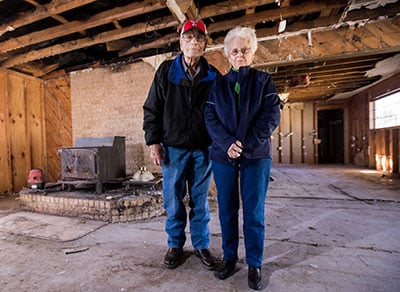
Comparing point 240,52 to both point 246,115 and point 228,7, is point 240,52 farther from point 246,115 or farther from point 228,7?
point 228,7

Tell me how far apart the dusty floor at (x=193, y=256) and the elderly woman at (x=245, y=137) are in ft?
A: 0.97

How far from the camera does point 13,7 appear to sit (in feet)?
9.12

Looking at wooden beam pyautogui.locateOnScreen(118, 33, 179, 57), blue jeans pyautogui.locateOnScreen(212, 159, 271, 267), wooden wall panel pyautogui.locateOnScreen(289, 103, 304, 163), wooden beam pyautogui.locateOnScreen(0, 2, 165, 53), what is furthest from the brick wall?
wooden wall panel pyautogui.locateOnScreen(289, 103, 304, 163)

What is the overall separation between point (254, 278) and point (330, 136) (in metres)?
9.67

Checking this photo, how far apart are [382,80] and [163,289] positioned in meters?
7.15

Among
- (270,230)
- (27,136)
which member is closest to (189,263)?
(270,230)

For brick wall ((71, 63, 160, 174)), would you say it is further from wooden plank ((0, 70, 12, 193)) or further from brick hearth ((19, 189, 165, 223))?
wooden plank ((0, 70, 12, 193))

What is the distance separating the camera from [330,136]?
9.44m

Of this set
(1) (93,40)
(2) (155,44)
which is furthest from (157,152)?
(1) (93,40)

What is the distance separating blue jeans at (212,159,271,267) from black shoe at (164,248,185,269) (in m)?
0.36

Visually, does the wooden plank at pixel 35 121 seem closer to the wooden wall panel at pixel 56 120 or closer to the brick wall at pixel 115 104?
the wooden wall panel at pixel 56 120

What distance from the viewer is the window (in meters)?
5.51

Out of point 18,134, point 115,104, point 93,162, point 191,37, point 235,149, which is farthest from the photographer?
point 18,134

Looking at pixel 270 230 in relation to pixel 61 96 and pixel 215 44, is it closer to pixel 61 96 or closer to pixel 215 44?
pixel 215 44
